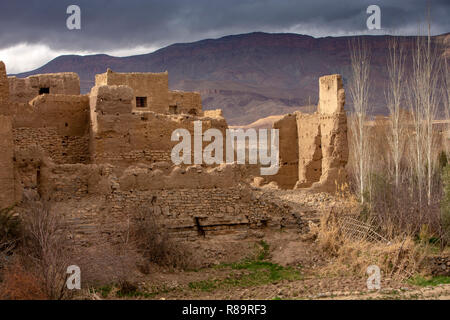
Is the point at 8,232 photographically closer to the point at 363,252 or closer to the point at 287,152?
the point at 363,252

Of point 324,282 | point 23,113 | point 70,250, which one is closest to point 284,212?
point 324,282

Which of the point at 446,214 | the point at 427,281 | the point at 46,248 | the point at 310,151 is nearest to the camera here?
the point at 46,248

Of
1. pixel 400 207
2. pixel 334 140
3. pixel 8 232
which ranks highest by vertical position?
pixel 334 140

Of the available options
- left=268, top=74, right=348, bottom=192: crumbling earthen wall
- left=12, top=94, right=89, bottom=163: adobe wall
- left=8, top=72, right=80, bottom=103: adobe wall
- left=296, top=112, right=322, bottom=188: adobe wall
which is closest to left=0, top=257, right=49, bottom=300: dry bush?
left=12, top=94, right=89, bottom=163: adobe wall

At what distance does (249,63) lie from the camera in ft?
355

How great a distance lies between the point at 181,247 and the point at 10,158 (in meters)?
4.41

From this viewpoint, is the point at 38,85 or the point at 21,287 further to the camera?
the point at 38,85

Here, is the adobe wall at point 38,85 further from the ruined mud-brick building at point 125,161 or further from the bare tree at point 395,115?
the bare tree at point 395,115

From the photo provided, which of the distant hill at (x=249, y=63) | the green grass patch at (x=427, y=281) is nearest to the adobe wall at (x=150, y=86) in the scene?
the green grass patch at (x=427, y=281)

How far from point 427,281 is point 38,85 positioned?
46.4 feet

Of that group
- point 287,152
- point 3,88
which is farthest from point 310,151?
point 3,88

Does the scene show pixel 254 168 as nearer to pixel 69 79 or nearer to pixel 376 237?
pixel 69 79

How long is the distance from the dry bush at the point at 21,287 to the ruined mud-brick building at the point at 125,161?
3.02 metres

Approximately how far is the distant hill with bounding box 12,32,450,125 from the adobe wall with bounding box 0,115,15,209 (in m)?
69.6
